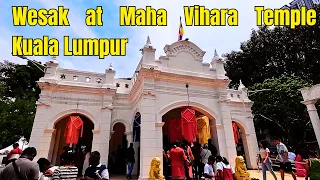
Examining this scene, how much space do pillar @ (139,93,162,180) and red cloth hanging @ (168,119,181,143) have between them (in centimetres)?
255

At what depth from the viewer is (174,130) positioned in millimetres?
10797

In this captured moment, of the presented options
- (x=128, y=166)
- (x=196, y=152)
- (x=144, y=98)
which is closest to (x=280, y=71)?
(x=196, y=152)

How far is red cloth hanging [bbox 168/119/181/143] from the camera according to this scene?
34.9 feet

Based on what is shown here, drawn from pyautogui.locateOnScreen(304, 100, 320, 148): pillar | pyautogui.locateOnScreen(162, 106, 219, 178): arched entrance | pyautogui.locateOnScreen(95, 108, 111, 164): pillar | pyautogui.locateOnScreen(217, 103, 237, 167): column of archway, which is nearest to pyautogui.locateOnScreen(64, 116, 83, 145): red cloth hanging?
pyautogui.locateOnScreen(95, 108, 111, 164): pillar

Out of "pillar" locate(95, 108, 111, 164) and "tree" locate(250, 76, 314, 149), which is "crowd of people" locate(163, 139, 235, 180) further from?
"tree" locate(250, 76, 314, 149)

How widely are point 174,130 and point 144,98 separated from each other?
335 centimetres

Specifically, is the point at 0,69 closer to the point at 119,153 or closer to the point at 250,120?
the point at 119,153

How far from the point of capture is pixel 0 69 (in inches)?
920

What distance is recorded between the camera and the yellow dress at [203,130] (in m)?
9.75

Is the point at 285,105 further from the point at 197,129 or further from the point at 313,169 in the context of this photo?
the point at 197,129

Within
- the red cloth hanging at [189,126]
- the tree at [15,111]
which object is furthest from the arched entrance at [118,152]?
the tree at [15,111]

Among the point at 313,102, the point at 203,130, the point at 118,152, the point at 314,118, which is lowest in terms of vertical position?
the point at 118,152

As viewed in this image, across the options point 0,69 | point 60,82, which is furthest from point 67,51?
point 0,69

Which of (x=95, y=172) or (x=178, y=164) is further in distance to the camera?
(x=178, y=164)
